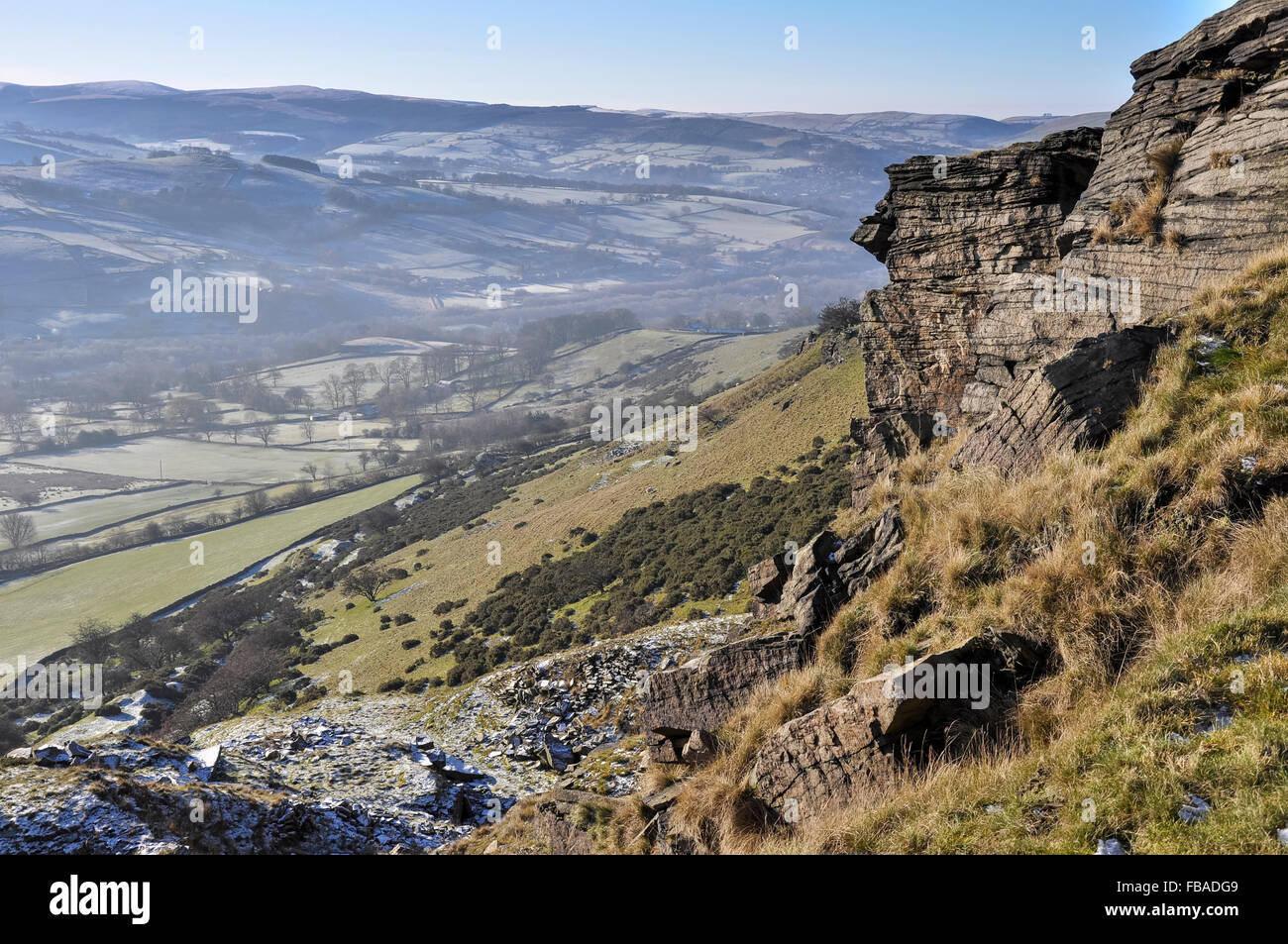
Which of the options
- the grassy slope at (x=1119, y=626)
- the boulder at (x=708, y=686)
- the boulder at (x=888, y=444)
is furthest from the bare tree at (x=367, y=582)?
the grassy slope at (x=1119, y=626)

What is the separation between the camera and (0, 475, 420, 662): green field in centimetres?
7638

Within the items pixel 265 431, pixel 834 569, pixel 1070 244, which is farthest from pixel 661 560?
pixel 265 431

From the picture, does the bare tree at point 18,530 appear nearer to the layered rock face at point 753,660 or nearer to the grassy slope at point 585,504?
the grassy slope at point 585,504

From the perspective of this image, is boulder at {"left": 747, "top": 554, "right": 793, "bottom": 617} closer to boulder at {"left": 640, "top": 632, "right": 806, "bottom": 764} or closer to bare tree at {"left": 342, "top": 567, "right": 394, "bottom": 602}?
boulder at {"left": 640, "top": 632, "right": 806, "bottom": 764}

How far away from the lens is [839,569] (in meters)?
11.0

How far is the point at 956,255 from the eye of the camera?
16.9m

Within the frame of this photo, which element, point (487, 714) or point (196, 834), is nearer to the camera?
point (196, 834)

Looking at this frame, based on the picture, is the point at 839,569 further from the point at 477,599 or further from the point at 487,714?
the point at 477,599

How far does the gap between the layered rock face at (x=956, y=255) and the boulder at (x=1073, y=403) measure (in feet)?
10.4

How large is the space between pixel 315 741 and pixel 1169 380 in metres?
26.4

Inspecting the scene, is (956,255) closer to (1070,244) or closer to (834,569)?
(1070,244)

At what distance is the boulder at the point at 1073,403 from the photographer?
31.8ft

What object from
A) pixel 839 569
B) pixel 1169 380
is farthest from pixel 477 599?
pixel 1169 380

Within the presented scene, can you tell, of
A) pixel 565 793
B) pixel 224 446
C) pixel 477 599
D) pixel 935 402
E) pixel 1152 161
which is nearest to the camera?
pixel 565 793
